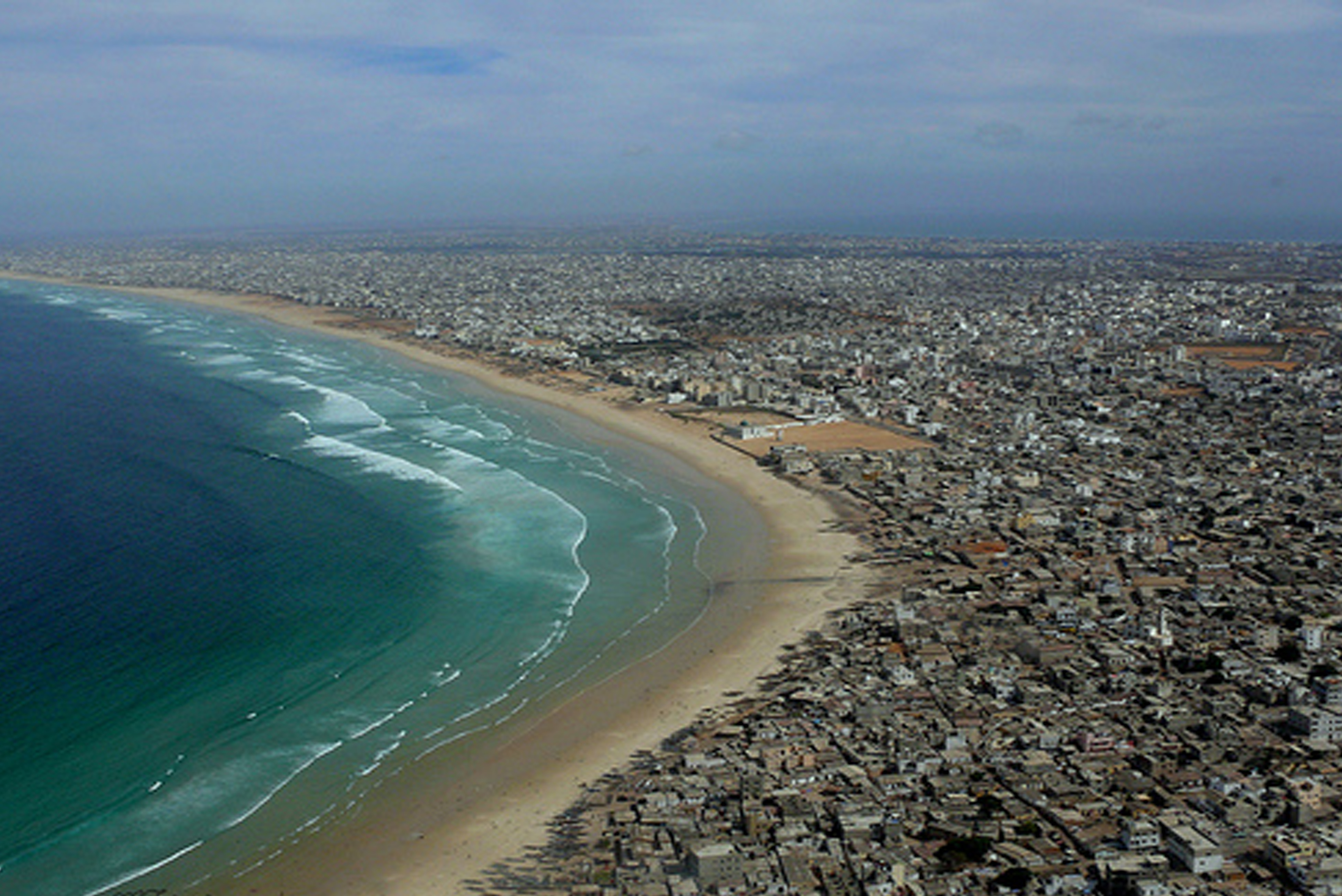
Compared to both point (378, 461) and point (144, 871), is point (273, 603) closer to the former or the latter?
point (144, 871)

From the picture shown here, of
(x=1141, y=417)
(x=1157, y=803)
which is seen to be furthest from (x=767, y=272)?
(x=1157, y=803)

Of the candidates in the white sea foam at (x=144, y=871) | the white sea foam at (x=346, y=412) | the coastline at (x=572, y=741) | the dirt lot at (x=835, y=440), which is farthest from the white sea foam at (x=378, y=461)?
the white sea foam at (x=144, y=871)

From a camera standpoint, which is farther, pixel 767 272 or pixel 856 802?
pixel 767 272

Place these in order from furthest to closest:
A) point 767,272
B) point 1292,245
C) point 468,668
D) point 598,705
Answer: point 1292,245 < point 767,272 < point 468,668 < point 598,705

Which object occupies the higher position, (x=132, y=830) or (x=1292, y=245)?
(x=1292, y=245)

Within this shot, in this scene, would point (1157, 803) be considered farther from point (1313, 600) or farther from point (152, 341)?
point (152, 341)

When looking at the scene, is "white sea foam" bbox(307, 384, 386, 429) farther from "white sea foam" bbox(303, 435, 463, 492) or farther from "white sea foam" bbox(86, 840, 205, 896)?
"white sea foam" bbox(86, 840, 205, 896)
